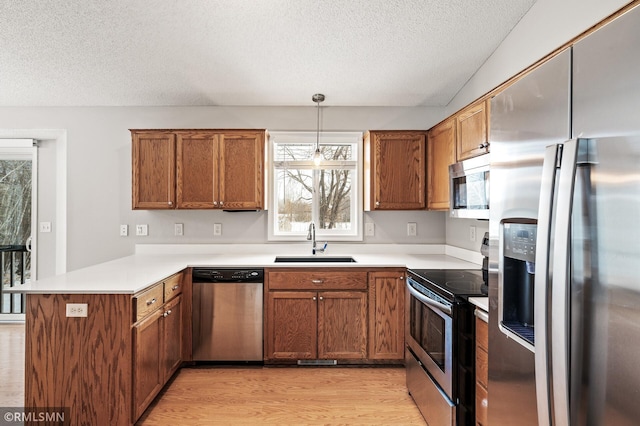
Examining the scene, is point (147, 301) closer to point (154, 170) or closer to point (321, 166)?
point (154, 170)

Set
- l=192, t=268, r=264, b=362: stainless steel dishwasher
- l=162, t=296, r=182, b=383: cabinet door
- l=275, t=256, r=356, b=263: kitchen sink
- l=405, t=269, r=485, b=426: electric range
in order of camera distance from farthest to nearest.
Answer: l=275, t=256, r=356, b=263: kitchen sink → l=192, t=268, r=264, b=362: stainless steel dishwasher → l=162, t=296, r=182, b=383: cabinet door → l=405, t=269, r=485, b=426: electric range

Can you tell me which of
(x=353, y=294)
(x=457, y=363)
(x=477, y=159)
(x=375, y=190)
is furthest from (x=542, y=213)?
(x=375, y=190)

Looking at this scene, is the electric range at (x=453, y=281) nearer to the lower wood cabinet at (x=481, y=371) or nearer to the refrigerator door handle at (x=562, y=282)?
the lower wood cabinet at (x=481, y=371)

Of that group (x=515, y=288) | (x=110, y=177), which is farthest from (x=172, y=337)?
(x=515, y=288)

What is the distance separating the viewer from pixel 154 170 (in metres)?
3.13

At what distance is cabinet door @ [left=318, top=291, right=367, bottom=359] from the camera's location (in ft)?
9.32

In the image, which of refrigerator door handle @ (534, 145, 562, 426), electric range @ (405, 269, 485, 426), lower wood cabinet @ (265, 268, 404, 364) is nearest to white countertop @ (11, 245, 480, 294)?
lower wood cabinet @ (265, 268, 404, 364)

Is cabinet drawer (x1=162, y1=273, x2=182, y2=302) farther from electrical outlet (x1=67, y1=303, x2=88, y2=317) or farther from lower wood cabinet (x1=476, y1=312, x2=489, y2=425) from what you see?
lower wood cabinet (x1=476, y1=312, x2=489, y2=425)

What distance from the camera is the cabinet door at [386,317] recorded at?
284 cm

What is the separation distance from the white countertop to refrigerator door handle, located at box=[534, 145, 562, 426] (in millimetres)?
1794

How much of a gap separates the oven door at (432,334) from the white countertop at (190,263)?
464 mm

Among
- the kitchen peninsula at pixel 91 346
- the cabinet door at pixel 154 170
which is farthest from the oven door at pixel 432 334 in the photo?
the cabinet door at pixel 154 170

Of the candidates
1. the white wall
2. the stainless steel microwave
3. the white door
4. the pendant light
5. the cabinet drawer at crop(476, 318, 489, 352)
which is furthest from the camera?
the white door

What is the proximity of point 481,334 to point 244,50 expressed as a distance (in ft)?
7.95
